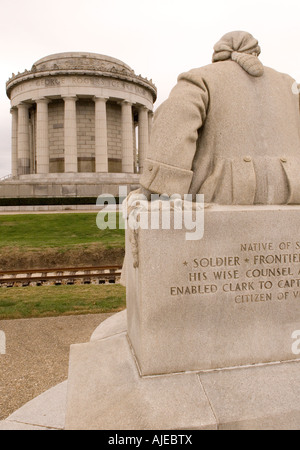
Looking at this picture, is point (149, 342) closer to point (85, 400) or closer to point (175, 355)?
point (175, 355)

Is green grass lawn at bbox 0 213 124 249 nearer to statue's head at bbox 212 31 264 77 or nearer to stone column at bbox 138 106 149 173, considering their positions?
statue's head at bbox 212 31 264 77

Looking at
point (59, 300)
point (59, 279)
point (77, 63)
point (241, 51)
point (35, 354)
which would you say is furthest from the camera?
point (77, 63)

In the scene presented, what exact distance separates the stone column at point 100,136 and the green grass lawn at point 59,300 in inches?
1180

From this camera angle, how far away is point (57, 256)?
1301 centimetres

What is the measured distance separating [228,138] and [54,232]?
14876mm

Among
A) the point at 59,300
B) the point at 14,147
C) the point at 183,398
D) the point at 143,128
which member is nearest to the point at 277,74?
the point at 183,398

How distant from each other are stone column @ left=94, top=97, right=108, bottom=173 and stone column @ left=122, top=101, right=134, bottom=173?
260cm

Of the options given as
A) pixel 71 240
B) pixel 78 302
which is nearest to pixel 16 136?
pixel 71 240

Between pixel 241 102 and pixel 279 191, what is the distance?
0.95 meters

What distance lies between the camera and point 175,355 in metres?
3.09

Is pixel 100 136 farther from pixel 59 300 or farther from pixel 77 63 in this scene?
pixel 59 300

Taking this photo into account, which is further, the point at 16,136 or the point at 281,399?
the point at 16,136

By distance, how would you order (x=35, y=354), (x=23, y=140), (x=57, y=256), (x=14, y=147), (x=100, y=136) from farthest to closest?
1. (x=14, y=147)
2. (x=23, y=140)
3. (x=100, y=136)
4. (x=57, y=256)
5. (x=35, y=354)
